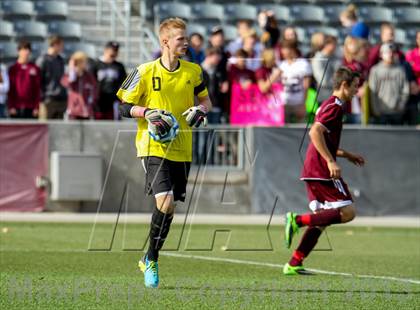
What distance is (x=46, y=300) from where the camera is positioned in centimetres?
769

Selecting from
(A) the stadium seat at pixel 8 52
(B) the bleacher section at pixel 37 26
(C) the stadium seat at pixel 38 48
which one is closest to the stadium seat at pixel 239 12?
Answer: (B) the bleacher section at pixel 37 26

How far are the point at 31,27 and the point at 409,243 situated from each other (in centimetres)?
1123

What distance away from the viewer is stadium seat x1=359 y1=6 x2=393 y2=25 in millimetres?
25558

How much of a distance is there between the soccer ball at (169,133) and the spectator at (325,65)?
9210mm

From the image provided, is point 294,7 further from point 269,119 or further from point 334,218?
point 334,218

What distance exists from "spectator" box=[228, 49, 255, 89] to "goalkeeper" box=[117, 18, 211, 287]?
899 centimetres

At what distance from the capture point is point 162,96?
29.1ft

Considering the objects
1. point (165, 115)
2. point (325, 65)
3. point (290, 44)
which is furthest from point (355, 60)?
point (165, 115)

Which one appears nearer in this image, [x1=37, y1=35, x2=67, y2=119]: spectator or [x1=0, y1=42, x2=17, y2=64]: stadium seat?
[x1=37, y1=35, x2=67, y2=119]: spectator

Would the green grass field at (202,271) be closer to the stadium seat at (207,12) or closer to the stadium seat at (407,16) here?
the stadium seat at (207,12)

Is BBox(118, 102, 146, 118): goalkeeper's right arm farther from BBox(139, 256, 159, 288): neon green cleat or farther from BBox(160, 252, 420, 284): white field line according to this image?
BBox(160, 252, 420, 284): white field line

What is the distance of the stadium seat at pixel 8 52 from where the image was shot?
2155 cm

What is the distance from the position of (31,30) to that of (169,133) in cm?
1470

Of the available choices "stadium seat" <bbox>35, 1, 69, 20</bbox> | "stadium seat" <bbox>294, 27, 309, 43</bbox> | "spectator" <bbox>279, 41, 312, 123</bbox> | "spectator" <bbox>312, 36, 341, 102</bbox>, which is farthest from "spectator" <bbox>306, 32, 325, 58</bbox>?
"stadium seat" <bbox>35, 1, 69, 20</bbox>
